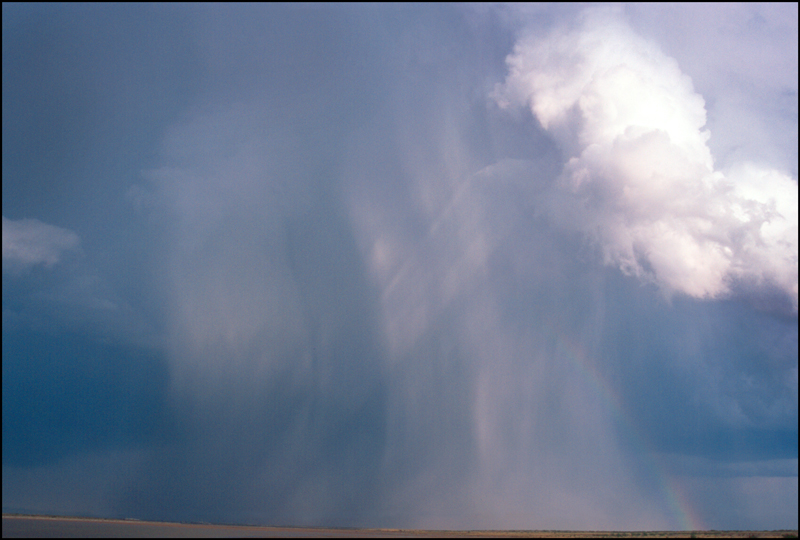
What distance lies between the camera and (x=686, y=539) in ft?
492

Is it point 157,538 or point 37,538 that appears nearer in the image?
point 37,538

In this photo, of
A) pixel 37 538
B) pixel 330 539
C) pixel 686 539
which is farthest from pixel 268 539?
pixel 686 539

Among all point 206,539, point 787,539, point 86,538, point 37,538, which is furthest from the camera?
point 787,539

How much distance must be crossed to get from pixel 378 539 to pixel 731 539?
277 ft

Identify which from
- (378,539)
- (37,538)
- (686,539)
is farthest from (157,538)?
(686,539)

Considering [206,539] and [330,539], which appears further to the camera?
[330,539]

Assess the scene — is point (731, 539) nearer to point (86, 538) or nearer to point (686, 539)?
point (686, 539)

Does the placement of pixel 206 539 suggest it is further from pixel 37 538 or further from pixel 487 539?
pixel 487 539

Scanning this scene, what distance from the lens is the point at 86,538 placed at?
93.2 m

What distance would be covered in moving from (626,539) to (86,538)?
12146cm

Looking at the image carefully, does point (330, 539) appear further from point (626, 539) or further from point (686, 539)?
point (686, 539)

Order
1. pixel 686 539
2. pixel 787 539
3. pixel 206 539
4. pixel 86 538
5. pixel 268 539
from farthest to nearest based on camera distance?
pixel 686 539, pixel 787 539, pixel 268 539, pixel 206 539, pixel 86 538

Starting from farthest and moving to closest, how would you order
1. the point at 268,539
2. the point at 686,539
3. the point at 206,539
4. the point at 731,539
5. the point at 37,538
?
the point at 686,539 → the point at 731,539 → the point at 268,539 → the point at 206,539 → the point at 37,538

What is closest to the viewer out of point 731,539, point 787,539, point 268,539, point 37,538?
point 37,538
